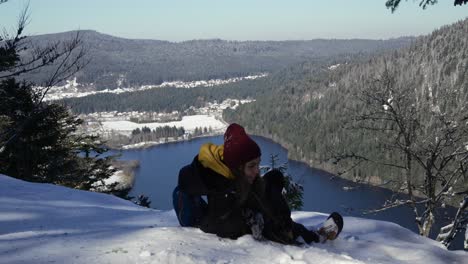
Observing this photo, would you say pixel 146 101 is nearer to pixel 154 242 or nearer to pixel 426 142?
pixel 426 142

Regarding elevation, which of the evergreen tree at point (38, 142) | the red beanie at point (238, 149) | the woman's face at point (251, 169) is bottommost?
the evergreen tree at point (38, 142)

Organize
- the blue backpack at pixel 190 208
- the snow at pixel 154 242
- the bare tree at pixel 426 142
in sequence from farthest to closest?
the bare tree at pixel 426 142, the blue backpack at pixel 190 208, the snow at pixel 154 242

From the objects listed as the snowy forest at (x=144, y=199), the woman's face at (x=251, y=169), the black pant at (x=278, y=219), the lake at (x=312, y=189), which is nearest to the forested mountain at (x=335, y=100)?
the lake at (x=312, y=189)

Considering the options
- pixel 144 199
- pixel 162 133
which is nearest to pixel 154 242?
pixel 144 199

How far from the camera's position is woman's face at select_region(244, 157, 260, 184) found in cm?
369

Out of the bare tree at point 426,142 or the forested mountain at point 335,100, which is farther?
the forested mountain at point 335,100

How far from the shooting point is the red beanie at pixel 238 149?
11.9ft

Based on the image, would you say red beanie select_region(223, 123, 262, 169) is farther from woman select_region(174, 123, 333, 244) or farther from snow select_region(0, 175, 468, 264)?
snow select_region(0, 175, 468, 264)

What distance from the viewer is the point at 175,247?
3.24m

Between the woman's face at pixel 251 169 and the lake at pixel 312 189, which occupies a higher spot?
the woman's face at pixel 251 169

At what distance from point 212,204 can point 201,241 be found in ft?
1.35

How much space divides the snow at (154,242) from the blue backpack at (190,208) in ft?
0.34

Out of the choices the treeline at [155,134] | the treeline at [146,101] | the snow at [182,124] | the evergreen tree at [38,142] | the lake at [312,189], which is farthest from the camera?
the treeline at [146,101]

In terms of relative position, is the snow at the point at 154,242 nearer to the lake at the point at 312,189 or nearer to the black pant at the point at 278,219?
the black pant at the point at 278,219
